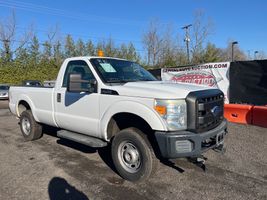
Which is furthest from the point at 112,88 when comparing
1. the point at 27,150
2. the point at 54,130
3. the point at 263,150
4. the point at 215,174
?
the point at 54,130

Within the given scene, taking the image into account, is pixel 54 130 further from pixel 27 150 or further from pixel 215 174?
pixel 215 174

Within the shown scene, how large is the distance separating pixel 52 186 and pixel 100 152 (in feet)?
6.03

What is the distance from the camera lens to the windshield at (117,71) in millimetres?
4898

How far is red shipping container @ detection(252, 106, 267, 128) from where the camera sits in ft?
26.6

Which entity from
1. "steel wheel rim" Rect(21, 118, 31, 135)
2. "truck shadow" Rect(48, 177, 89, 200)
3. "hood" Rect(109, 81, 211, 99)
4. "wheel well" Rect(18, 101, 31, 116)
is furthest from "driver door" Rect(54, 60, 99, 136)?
"wheel well" Rect(18, 101, 31, 116)

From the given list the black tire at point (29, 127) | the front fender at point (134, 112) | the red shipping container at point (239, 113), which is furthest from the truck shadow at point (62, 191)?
the red shipping container at point (239, 113)

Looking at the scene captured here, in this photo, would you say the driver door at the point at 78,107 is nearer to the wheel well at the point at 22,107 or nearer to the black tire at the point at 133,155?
the black tire at the point at 133,155

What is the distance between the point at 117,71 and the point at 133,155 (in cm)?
170

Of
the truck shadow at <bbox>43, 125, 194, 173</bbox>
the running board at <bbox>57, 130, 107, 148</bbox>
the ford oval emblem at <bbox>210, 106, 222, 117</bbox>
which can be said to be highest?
the ford oval emblem at <bbox>210, 106, 222, 117</bbox>

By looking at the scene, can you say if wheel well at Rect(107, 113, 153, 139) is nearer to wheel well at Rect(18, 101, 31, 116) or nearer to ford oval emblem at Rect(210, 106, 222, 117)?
ford oval emblem at Rect(210, 106, 222, 117)

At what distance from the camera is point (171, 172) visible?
4.73 m

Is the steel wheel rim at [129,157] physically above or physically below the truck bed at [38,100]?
below

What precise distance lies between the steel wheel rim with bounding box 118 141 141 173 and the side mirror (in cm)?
116

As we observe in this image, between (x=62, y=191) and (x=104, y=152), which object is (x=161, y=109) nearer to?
(x=62, y=191)
